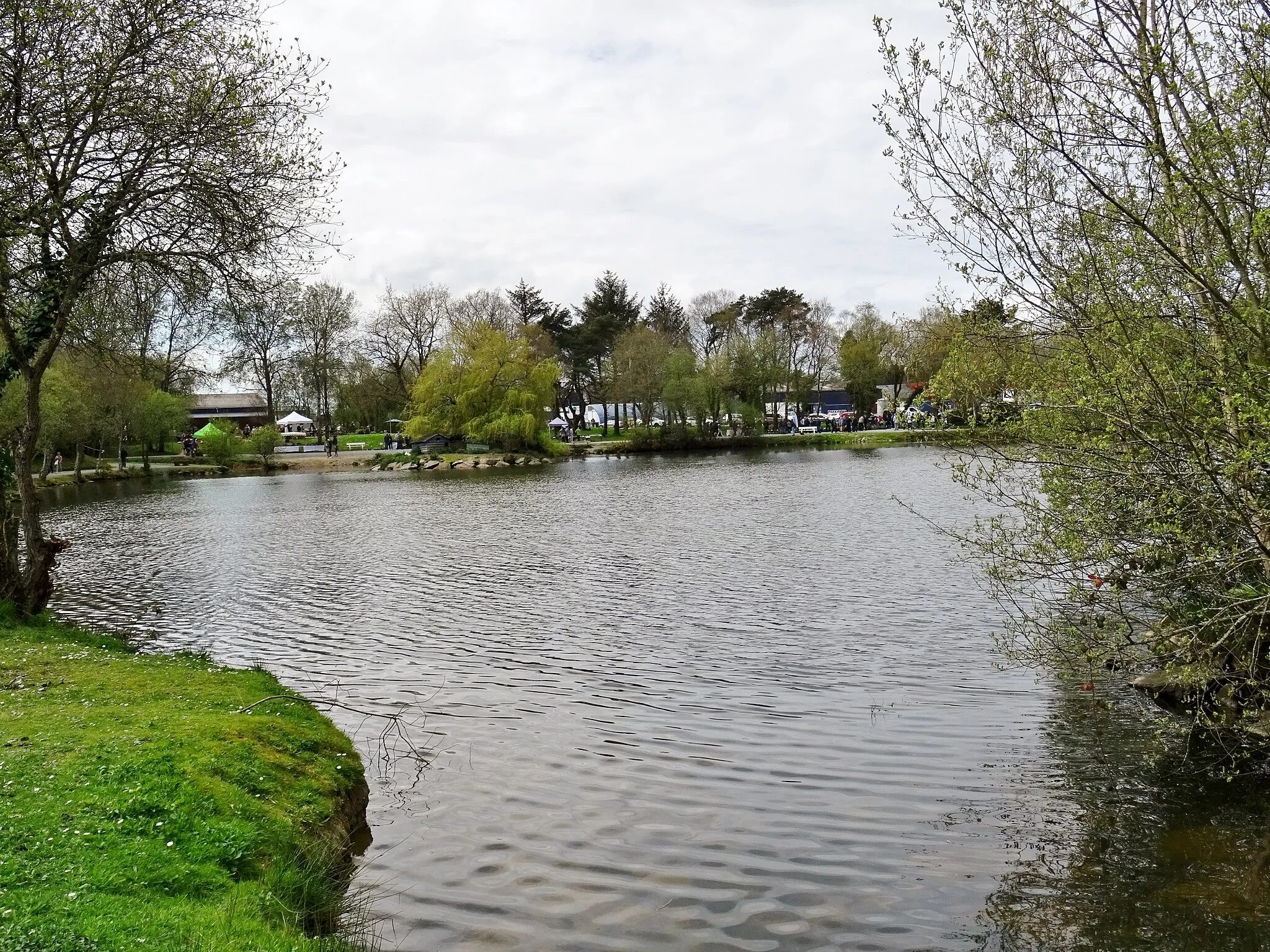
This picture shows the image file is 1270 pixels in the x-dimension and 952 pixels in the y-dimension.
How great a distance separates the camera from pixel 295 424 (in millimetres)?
107812

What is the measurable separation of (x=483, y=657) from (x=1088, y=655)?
9.59m

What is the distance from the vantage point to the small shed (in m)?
100

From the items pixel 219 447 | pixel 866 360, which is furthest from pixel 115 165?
pixel 866 360

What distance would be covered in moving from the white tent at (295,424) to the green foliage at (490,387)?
2777 cm

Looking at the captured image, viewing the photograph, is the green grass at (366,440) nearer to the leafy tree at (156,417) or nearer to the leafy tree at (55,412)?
the leafy tree at (156,417)

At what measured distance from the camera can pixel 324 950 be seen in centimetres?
586

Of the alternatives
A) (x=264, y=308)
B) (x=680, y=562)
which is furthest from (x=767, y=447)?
(x=264, y=308)

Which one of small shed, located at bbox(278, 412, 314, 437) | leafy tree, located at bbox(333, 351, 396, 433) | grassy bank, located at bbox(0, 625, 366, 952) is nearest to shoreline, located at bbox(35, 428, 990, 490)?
leafy tree, located at bbox(333, 351, 396, 433)

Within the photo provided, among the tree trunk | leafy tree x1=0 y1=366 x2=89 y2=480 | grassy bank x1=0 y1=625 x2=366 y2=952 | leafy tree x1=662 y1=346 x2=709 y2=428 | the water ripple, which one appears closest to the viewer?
grassy bank x1=0 y1=625 x2=366 y2=952

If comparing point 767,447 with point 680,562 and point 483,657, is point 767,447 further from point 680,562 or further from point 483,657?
point 483,657

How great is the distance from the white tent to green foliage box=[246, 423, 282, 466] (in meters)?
18.5

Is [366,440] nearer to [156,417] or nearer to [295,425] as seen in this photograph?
[295,425]

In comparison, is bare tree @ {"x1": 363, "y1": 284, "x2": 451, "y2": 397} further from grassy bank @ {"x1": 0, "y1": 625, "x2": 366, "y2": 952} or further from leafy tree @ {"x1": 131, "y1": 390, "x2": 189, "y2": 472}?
grassy bank @ {"x1": 0, "y1": 625, "x2": 366, "y2": 952}

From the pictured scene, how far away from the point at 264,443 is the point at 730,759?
246 ft
